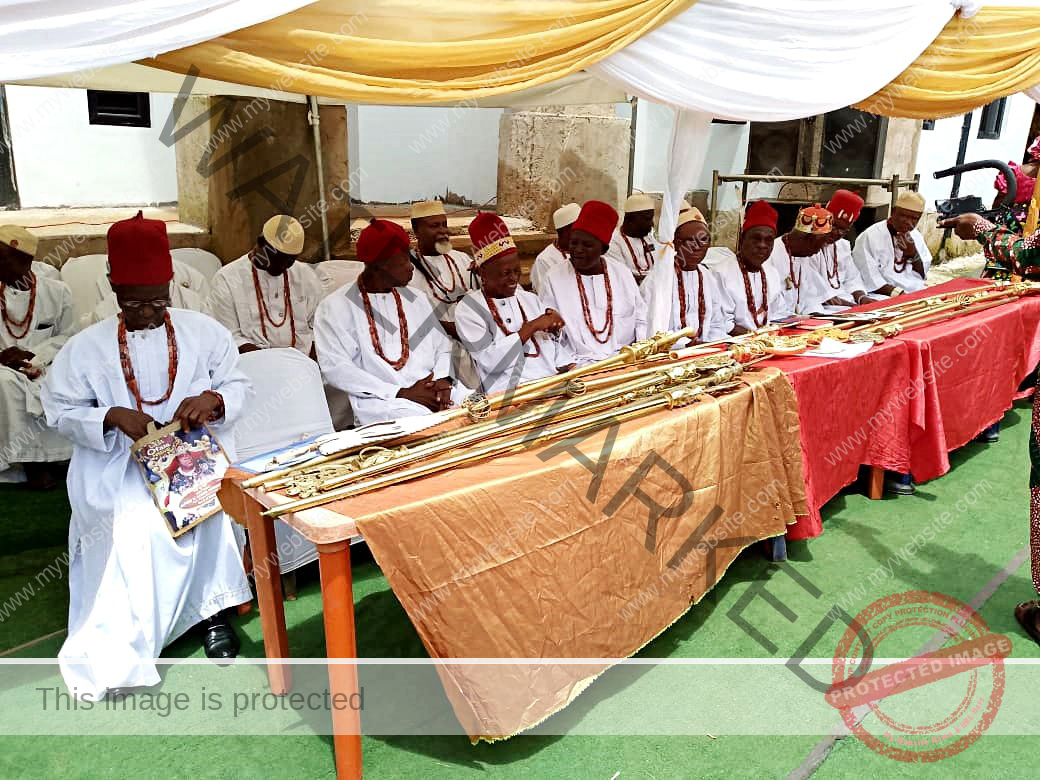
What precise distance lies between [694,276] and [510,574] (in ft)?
11.2

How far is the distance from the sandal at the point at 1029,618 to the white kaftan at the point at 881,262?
4.52 metres

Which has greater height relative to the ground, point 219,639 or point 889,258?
point 889,258

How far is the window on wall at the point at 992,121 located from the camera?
14.5 meters

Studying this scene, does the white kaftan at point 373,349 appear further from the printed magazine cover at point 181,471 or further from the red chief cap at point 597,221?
the red chief cap at point 597,221

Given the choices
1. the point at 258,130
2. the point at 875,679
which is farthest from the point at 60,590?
the point at 258,130

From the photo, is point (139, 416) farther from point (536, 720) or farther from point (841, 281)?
point (841, 281)

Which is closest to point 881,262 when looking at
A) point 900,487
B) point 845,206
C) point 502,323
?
point 845,206

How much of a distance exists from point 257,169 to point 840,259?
17.0 ft

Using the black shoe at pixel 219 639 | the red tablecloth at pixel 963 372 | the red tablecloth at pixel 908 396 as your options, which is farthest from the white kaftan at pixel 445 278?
the red tablecloth at pixel 963 372

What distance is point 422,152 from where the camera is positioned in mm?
10492

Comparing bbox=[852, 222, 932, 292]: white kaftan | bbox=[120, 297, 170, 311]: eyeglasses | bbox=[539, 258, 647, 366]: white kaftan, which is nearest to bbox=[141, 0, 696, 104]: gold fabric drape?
bbox=[120, 297, 170, 311]: eyeglasses

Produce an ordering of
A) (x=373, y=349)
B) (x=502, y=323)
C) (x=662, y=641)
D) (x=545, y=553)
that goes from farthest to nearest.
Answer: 1. (x=502, y=323)
2. (x=373, y=349)
3. (x=662, y=641)
4. (x=545, y=553)

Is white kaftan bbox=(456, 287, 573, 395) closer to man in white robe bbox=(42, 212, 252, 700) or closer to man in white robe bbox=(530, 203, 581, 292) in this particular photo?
man in white robe bbox=(530, 203, 581, 292)

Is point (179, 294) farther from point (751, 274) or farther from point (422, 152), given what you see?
point (422, 152)
